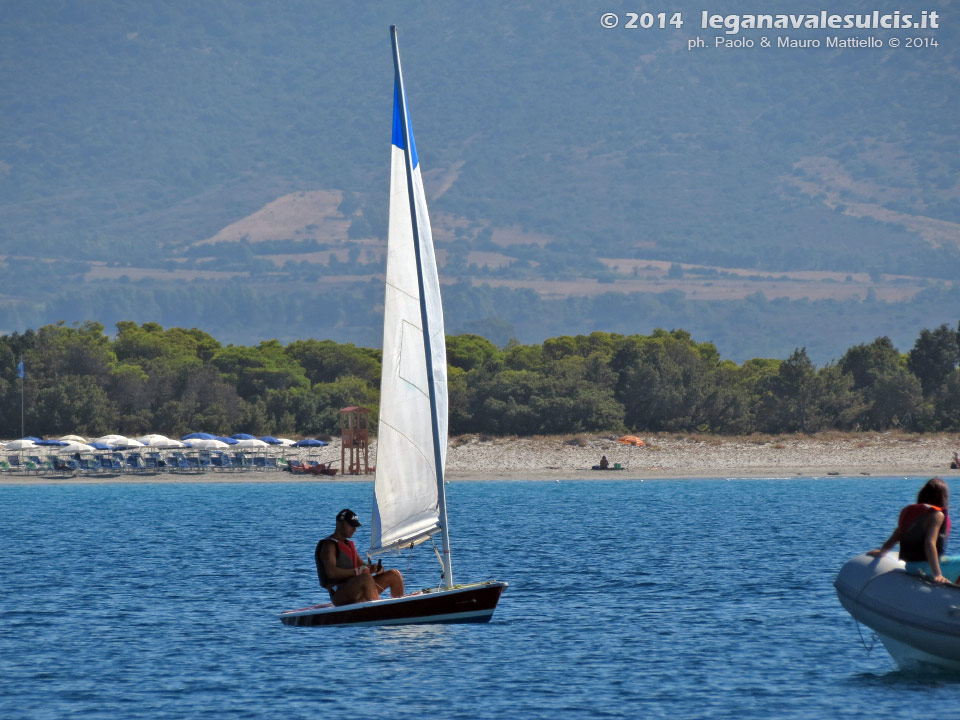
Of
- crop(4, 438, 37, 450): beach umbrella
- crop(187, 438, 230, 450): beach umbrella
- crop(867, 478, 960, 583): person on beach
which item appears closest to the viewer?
crop(867, 478, 960, 583): person on beach

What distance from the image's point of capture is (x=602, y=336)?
14812 centimetres

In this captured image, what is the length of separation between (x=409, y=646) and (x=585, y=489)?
61179mm

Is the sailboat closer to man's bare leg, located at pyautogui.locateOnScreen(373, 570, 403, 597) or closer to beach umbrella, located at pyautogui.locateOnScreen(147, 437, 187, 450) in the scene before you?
man's bare leg, located at pyautogui.locateOnScreen(373, 570, 403, 597)

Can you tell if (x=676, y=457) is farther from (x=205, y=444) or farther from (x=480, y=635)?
(x=480, y=635)

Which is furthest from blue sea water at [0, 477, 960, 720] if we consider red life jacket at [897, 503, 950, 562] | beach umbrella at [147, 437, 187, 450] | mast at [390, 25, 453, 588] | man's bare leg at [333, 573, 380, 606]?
beach umbrella at [147, 437, 187, 450]

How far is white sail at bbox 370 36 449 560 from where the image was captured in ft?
80.7

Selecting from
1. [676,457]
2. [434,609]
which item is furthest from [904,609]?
[676,457]

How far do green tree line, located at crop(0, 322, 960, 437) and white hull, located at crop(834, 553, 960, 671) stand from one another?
82.1 metres

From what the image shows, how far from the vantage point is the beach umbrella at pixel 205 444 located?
8756 cm

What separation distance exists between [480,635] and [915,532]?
827cm

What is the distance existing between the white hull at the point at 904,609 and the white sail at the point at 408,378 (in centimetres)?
691

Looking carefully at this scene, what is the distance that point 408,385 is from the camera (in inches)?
982

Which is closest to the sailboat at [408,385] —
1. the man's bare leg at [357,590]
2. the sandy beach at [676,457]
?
the man's bare leg at [357,590]

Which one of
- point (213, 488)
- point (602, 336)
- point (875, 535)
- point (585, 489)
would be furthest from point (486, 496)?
point (602, 336)
